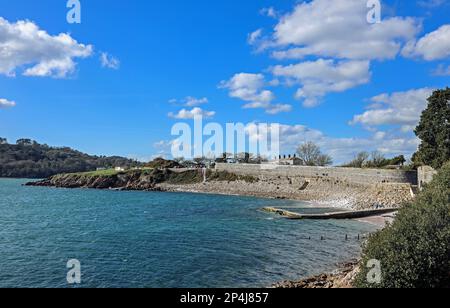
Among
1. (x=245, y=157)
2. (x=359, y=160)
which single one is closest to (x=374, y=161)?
(x=359, y=160)

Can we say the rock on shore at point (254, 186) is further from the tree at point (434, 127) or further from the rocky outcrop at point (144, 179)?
the tree at point (434, 127)

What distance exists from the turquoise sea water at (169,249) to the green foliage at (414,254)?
8.08m

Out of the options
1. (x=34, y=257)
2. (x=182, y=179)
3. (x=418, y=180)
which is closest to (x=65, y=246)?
(x=34, y=257)

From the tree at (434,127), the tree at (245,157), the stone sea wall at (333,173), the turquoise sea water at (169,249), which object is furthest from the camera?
the tree at (245,157)

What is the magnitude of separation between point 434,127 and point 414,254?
45360 millimetres

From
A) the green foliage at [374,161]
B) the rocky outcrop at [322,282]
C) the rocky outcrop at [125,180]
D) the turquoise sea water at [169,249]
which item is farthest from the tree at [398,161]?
the rocky outcrop at [322,282]

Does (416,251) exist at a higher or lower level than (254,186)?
higher

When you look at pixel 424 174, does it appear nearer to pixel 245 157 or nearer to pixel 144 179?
pixel 144 179

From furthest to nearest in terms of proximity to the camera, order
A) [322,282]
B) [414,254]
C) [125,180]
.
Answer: [125,180] < [322,282] < [414,254]

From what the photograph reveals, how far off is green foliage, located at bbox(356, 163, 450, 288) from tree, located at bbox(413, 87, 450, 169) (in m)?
40.6

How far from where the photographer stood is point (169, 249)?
26125mm

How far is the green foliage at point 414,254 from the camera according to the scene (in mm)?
10875

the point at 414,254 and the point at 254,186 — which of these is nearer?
the point at 414,254

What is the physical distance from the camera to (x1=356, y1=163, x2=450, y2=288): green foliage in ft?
35.7
